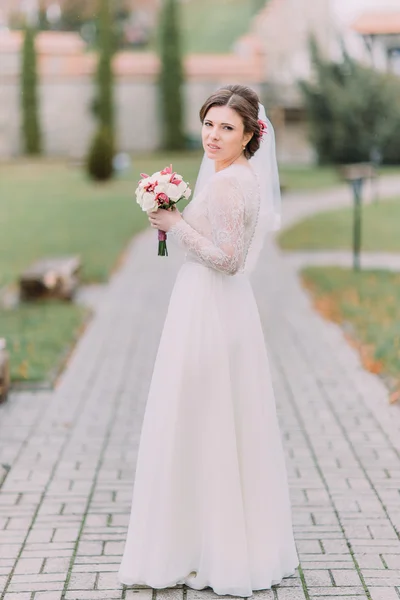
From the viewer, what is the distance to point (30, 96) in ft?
145

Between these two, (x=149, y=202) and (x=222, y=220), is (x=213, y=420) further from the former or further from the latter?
(x=149, y=202)

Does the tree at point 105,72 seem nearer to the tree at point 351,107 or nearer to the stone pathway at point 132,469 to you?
the tree at point 351,107

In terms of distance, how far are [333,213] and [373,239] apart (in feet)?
14.8

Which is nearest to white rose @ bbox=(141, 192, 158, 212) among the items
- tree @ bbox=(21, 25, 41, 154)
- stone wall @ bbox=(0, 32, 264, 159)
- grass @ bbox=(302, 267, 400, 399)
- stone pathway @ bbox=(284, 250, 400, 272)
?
grass @ bbox=(302, 267, 400, 399)

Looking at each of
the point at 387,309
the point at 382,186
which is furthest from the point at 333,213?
the point at 387,309

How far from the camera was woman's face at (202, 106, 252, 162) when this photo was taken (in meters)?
3.81

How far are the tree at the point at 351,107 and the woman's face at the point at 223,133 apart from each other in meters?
34.1

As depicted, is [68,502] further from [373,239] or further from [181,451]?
[373,239]

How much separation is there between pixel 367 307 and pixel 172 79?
3470cm

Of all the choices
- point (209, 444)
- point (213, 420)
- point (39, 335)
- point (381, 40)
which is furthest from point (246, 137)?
point (381, 40)

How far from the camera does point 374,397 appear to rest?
24.4ft

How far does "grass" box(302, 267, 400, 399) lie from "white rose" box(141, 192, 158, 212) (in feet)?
13.6

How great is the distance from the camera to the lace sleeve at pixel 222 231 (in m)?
3.75

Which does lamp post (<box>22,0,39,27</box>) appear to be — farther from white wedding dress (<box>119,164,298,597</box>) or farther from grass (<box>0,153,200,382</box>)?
white wedding dress (<box>119,164,298,597</box>)
